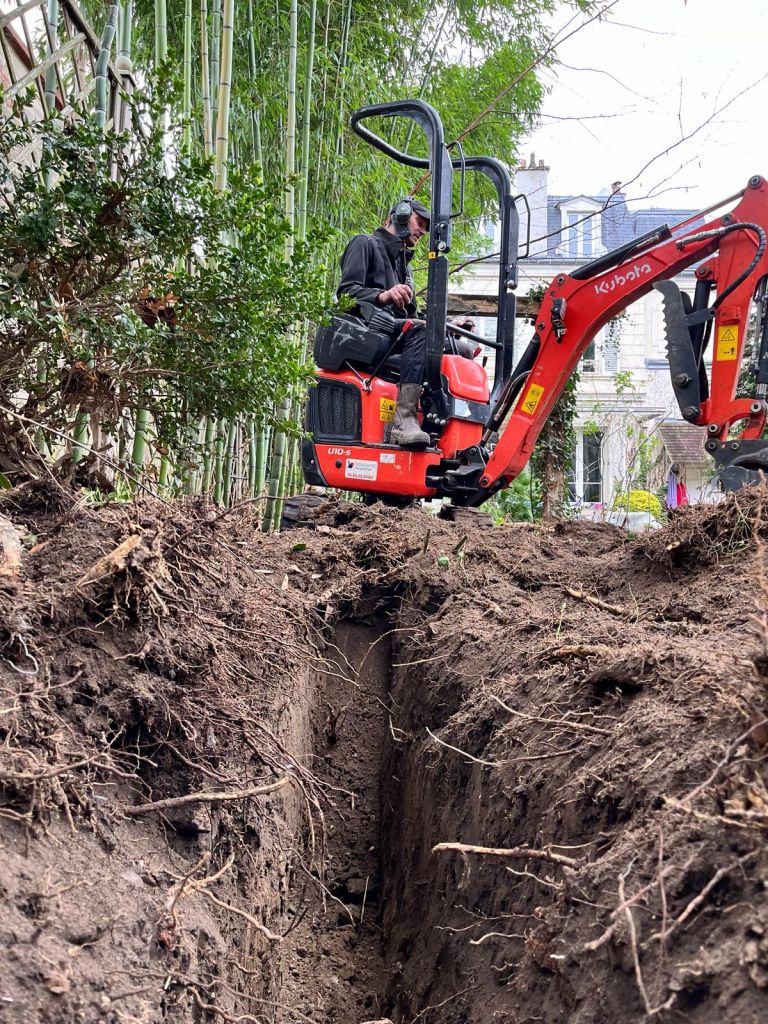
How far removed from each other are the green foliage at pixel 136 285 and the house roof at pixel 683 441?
45.2 feet

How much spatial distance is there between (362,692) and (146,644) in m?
2.40

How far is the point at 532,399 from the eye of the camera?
584 centimetres

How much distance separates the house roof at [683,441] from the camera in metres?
17.0

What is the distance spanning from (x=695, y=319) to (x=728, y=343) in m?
0.26

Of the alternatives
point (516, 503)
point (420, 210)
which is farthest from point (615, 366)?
point (420, 210)

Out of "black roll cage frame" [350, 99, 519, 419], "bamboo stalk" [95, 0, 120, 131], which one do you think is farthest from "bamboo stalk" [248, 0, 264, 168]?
"bamboo stalk" [95, 0, 120, 131]

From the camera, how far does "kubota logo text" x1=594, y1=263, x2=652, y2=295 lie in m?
5.30

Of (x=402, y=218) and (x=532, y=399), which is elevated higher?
(x=402, y=218)

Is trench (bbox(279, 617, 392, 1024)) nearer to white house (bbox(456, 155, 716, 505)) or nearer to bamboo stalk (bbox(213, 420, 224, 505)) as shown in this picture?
bamboo stalk (bbox(213, 420, 224, 505))

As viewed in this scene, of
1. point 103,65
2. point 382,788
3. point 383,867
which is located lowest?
point 383,867

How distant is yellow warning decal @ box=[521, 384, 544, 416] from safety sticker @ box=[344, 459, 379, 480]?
3.30 ft

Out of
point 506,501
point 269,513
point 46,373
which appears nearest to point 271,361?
point 46,373

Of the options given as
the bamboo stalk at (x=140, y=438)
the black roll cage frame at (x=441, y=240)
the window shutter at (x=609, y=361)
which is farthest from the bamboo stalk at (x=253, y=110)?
the window shutter at (x=609, y=361)

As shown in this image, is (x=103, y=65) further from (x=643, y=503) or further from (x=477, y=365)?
(x=643, y=503)
